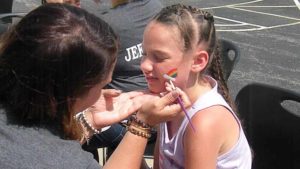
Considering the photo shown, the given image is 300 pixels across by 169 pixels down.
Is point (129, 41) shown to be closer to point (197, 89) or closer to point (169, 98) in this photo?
point (197, 89)

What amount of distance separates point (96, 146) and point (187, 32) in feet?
3.36

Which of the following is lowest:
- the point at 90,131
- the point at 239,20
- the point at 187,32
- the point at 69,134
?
the point at 239,20

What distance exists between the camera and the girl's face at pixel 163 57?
71.9 inches

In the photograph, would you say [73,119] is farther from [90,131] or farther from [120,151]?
[90,131]

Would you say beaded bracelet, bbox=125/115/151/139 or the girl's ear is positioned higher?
the girl's ear

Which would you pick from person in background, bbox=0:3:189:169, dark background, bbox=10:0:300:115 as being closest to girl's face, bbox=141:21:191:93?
person in background, bbox=0:3:189:169

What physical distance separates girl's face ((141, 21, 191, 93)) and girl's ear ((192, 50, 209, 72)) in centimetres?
3

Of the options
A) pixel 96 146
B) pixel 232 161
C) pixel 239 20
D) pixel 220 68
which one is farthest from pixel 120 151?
pixel 239 20

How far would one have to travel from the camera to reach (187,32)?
186 cm

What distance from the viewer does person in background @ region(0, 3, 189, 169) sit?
1.31m

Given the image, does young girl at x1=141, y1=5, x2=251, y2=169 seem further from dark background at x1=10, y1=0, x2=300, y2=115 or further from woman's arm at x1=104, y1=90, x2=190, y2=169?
dark background at x1=10, y1=0, x2=300, y2=115

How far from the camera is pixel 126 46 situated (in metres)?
2.69

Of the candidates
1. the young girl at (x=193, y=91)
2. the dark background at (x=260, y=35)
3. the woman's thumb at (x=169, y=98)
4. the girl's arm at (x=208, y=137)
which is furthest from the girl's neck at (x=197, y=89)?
the dark background at (x=260, y=35)

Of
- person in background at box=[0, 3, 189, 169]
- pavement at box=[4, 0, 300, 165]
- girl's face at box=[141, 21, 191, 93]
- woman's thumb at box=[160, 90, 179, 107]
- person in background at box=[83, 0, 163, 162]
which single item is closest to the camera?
person in background at box=[0, 3, 189, 169]
